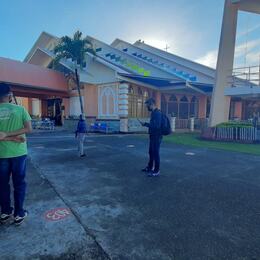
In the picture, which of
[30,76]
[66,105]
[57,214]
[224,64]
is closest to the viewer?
[57,214]

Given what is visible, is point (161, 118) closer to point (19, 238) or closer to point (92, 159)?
point (92, 159)

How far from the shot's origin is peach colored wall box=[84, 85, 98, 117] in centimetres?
1895

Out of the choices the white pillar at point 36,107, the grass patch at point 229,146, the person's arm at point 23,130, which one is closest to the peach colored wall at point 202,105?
the grass patch at point 229,146

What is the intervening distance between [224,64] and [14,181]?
15.2m

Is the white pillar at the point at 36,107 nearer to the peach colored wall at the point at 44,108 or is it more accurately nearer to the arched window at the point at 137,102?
the peach colored wall at the point at 44,108

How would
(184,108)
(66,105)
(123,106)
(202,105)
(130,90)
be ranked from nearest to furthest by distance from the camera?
(123,106) → (130,90) → (66,105) → (184,108) → (202,105)

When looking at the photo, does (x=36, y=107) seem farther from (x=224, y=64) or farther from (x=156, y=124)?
(x=156, y=124)

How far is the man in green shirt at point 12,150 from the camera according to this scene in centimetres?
285

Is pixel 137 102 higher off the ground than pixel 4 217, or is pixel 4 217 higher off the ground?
pixel 137 102

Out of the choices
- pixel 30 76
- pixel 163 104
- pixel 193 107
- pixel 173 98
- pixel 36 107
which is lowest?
pixel 36 107

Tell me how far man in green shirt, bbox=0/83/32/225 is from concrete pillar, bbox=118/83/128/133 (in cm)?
1406

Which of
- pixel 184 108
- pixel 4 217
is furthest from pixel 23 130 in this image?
pixel 184 108

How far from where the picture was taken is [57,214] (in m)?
3.24

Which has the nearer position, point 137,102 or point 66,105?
point 137,102
